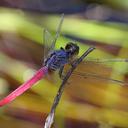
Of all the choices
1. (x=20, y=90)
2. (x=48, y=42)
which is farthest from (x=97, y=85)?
(x=20, y=90)

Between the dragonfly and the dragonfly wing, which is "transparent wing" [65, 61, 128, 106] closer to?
the dragonfly

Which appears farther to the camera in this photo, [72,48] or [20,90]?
[72,48]

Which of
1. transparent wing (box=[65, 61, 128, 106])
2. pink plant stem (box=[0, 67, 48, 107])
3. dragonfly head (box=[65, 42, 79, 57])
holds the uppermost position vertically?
dragonfly head (box=[65, 42, 79, 57])

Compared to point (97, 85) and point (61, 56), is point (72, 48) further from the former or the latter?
point (97, 85)

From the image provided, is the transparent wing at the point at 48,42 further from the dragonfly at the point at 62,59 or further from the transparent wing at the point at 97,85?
the transparent wing at the point at 97,85

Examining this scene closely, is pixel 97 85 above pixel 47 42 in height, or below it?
below

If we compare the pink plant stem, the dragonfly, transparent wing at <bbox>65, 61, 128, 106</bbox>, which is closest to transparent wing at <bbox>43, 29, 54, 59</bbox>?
the dragonfly
